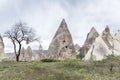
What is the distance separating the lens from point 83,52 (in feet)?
179

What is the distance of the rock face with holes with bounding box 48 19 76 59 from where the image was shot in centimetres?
5347

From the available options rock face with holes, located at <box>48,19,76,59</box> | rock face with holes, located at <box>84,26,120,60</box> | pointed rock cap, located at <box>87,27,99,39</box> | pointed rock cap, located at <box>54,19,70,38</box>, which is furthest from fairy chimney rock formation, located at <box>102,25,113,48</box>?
pointed rock cap, located at <box>54,19,70,38</box>

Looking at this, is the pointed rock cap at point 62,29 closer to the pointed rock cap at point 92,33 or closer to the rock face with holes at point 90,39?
the rock face with holes at point 90,39

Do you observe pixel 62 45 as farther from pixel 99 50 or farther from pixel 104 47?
pixel 104 47

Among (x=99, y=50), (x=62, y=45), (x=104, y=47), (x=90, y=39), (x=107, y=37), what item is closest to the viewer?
(x=104, y=47)

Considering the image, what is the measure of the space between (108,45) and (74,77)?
2527 cm

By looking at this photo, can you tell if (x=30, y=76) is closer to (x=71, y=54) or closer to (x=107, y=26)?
(x=107, y=26)

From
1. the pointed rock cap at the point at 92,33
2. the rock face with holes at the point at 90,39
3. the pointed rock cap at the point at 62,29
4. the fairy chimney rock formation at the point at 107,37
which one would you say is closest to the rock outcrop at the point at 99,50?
the fairy chimney rock formation at the point at 107,37

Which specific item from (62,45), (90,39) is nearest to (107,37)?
(90,39)

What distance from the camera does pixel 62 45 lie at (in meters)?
54.0

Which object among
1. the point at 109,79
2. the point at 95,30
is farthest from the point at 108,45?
the point at 109,79

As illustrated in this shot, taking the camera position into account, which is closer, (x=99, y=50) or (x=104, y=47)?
(x=104, y=47)

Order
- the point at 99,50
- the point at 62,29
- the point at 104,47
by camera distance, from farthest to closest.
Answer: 1. the point at 62,29
2. the point at 99,50
3. the point at 104,47

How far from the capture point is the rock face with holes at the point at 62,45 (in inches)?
2105
